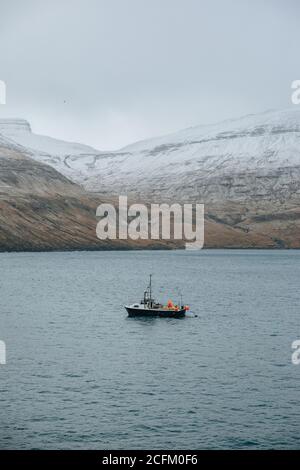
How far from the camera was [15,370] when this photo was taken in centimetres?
7150

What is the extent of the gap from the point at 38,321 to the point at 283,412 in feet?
187

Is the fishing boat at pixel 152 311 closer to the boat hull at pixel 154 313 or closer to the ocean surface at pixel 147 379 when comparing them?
the boat hull at pixel 154 313

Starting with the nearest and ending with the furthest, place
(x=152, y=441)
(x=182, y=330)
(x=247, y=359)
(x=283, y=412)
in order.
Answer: (x=152, y=441) → (x=283, y=412) → (x=247, y=359) → (x=182, y=330)

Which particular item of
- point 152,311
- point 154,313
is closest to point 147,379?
point 152,311

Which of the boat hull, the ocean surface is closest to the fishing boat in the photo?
the boat hull

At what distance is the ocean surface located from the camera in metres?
52.7

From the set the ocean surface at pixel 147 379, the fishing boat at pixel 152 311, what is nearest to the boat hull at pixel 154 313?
the fishing boat at pixel 152 311

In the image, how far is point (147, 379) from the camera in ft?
226

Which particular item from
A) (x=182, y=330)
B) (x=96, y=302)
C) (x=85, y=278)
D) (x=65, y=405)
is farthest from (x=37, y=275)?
(x=65, y=405)

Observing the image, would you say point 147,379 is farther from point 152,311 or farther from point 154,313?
point 154,313

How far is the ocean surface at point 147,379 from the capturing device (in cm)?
5272

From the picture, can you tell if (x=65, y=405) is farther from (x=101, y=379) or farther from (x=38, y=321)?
(x=38, y=321)

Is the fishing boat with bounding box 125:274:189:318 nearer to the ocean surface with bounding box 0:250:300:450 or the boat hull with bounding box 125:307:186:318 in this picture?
the boat hull with bounding box 125:307:186:318

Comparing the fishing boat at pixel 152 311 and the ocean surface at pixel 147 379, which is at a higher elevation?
the fishing boat at pixel 152 311
